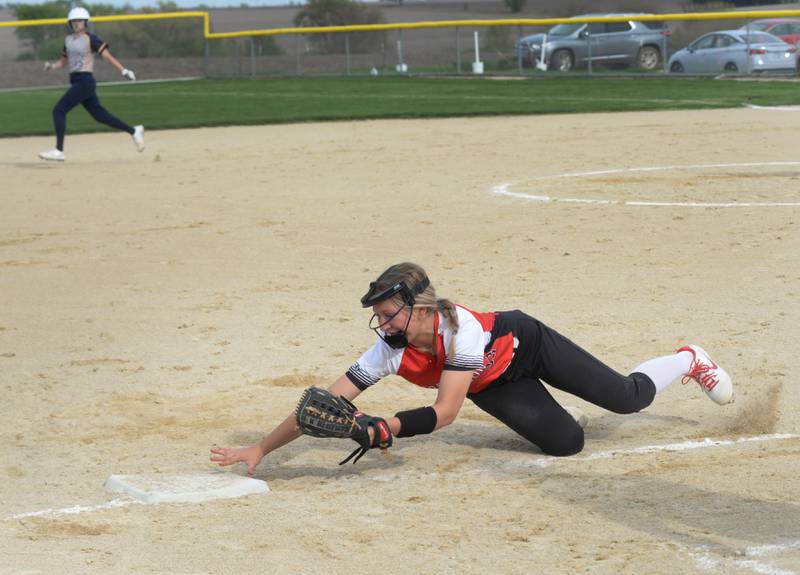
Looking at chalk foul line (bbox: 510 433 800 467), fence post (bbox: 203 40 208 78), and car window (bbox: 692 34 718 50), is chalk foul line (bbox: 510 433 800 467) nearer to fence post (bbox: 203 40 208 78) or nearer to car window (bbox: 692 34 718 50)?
car window (bbox: 692 34 718 50)

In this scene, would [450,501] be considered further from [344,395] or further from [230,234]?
[230,234]

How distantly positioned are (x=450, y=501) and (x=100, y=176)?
36.4ft

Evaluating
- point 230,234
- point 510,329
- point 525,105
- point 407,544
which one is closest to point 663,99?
point 525,105

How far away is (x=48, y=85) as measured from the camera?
3500 cm

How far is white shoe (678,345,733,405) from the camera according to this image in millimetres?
5988

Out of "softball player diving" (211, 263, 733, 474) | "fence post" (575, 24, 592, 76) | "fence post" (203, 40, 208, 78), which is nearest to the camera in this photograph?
"softball player diving" (211, 263, 733, 474)

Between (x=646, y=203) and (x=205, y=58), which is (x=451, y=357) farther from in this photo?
(x=205, y=58)

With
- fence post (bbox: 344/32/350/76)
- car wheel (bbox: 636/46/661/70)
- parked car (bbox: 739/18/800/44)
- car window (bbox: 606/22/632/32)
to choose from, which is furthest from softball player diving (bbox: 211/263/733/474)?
fence post (bbox: 344/32/350/76)

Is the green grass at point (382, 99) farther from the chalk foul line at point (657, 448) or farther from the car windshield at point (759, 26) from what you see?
the chalk foul line at point (657, 448)

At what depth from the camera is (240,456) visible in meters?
5.34

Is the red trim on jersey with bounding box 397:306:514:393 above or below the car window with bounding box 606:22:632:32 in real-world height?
below

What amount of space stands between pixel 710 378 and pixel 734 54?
891 inches

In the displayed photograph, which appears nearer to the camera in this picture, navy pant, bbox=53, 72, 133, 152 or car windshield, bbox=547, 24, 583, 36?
navy pant, bbox=53, 72, 133, 152

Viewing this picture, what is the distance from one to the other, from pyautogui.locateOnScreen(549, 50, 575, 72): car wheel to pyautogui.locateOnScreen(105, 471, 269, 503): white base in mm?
Result: 26153
